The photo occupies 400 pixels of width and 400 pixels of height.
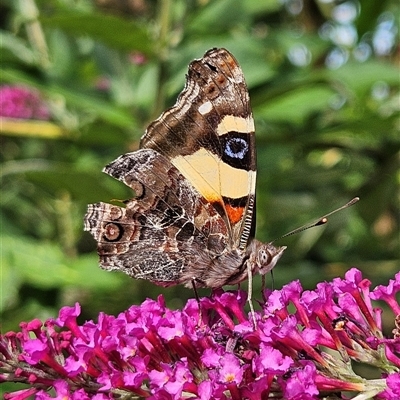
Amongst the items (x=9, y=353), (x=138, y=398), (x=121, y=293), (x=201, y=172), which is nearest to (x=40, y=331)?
(x=9, y=353)

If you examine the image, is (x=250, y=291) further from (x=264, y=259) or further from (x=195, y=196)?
(x=195, y=196)

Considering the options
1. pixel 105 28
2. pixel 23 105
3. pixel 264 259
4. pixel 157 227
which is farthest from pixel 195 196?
pixel 23 105

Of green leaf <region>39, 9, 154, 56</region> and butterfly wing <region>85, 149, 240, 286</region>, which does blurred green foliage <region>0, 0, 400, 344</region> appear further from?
butterfly wing <region>85, 149, 240, 286</region>

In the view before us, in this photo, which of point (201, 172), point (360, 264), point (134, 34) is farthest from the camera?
point (360, 264)

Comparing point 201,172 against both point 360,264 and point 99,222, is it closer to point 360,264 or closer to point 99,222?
point 99,222

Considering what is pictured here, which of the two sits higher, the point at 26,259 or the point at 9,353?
the point at 26,259

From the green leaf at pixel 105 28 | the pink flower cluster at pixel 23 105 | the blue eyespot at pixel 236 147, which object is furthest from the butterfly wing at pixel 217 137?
the pink flower cluster at pixel 23 105

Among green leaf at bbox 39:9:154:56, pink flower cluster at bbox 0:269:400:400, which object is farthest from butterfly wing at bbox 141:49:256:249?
green leaf at bbox 39:9:154:56
